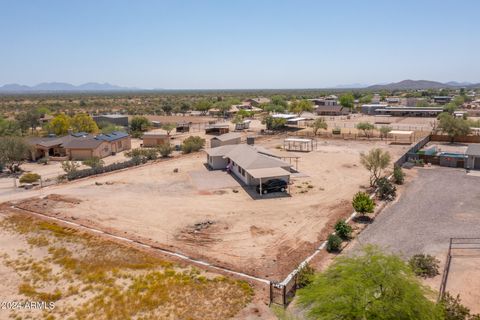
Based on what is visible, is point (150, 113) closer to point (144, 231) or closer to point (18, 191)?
point (18, 191)

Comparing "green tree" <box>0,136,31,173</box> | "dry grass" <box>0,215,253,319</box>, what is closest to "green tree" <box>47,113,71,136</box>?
"green tree" <box>0,136,31,173</box>

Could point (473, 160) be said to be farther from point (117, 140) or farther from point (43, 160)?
point (43, 160)

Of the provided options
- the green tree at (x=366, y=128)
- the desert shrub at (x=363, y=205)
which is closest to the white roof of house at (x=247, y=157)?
the desert shrub at (x=363, y=205)

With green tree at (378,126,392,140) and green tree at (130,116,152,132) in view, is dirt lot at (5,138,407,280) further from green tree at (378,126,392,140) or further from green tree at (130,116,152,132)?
green tree at (130,116,152,132)

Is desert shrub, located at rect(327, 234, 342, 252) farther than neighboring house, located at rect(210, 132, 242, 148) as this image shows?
No

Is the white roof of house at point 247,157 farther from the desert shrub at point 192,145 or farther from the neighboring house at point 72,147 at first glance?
the neighboring house at point 72,147

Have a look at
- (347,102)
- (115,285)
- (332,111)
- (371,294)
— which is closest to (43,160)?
(115,285)
